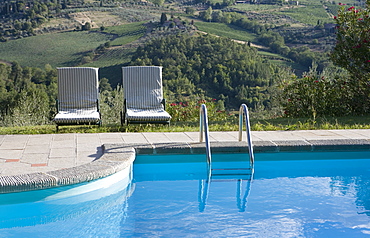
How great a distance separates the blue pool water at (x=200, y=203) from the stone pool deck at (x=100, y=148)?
0.11 metres

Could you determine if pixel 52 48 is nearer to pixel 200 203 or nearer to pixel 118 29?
pixel 118 29

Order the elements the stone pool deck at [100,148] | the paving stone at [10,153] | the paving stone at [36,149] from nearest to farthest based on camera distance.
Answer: the stone pool deck at [100,148]
the paving stone at [10,153]
the paving stone at [36,149]

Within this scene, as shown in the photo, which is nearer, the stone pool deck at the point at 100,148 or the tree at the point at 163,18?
the stone pool deck at the point at 100,148

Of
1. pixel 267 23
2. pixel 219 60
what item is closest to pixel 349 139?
pixel 219 60

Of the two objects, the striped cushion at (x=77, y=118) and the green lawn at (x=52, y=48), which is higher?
the striped cushion at (x=77, y=118)

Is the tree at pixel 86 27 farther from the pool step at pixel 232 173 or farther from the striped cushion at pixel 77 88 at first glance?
the pool step at pixel 232 173

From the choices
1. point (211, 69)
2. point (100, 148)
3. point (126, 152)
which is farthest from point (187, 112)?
point (211, 69)

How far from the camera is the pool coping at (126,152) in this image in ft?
10.9

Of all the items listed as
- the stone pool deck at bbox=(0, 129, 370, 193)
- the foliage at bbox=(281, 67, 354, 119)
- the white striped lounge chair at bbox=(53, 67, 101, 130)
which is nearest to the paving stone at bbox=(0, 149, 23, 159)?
the stone pool deck at bbox=(0, 129, 370, 193)

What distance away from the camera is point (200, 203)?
12.5 feet

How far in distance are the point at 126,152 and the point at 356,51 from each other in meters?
5.72

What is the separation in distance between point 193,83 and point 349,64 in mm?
30477

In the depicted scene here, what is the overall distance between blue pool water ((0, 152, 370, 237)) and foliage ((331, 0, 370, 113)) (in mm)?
3799

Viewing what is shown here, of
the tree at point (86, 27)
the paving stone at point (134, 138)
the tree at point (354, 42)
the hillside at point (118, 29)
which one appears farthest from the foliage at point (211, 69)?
the tree at point (86, 27)
